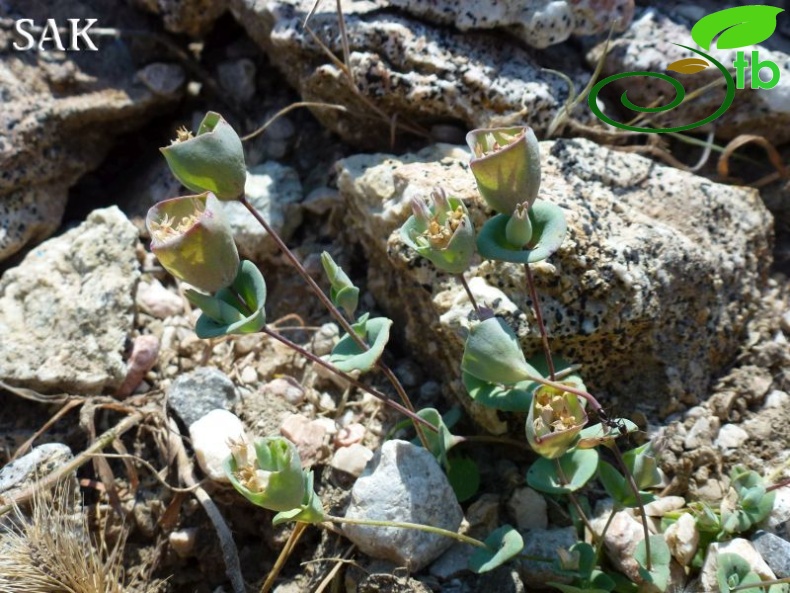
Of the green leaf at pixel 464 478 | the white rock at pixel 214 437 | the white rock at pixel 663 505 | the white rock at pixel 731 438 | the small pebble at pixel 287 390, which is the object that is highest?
the white rock at pixel 214 437

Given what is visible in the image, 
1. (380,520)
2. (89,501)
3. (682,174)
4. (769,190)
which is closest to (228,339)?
(89,501)

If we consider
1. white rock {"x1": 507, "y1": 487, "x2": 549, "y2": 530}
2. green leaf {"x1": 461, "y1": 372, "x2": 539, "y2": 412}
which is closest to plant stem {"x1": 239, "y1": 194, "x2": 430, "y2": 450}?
green leaf {"x1": 461, "y1": 372, "x2": 539, "y2": 412}

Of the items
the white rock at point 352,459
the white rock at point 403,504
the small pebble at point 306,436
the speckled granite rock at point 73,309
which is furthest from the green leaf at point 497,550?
the speckled granite rock at point 73,309

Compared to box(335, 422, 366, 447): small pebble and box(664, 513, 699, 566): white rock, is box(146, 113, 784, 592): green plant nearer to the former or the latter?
box(664, 513, 699, 566): white rock

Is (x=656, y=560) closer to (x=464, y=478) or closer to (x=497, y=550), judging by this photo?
(x=497, y=550)

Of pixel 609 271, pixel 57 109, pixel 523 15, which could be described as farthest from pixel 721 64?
pixel 57 109

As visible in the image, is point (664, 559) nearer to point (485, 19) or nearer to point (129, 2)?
point (485, 19)

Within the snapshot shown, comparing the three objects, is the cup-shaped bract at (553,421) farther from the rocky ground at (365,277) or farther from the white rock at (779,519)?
the white rock at (779,519)
